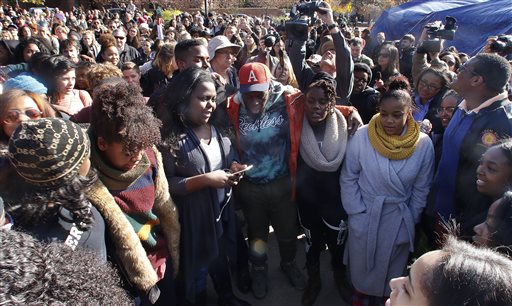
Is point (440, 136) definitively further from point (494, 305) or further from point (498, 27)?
point (498, 27)

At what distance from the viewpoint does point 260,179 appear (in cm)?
273

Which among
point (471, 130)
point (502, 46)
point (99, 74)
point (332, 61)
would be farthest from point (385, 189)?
point (502, 46)

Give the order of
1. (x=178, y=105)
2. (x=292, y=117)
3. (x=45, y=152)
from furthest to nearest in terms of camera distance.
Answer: (x=292, y=117), (x=178, y=105), (x=45, y=152)

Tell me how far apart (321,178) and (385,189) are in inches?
19.0

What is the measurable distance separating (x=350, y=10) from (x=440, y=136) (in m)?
32.4

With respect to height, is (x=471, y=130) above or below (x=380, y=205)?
above

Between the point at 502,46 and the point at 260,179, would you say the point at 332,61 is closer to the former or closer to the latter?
the point at 260,179

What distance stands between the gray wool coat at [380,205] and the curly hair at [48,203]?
5.76 ft

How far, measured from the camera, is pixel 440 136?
3078mm

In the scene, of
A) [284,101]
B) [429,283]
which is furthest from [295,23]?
[429,283]

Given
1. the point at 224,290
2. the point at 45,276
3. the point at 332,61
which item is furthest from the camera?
the point at 332,61

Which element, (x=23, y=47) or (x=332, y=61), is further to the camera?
(x=23, y=47)

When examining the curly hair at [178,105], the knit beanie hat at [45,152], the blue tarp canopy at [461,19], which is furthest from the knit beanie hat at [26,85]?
the blue tarp canopy at [461,19]

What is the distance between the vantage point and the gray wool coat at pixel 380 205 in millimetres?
2455
